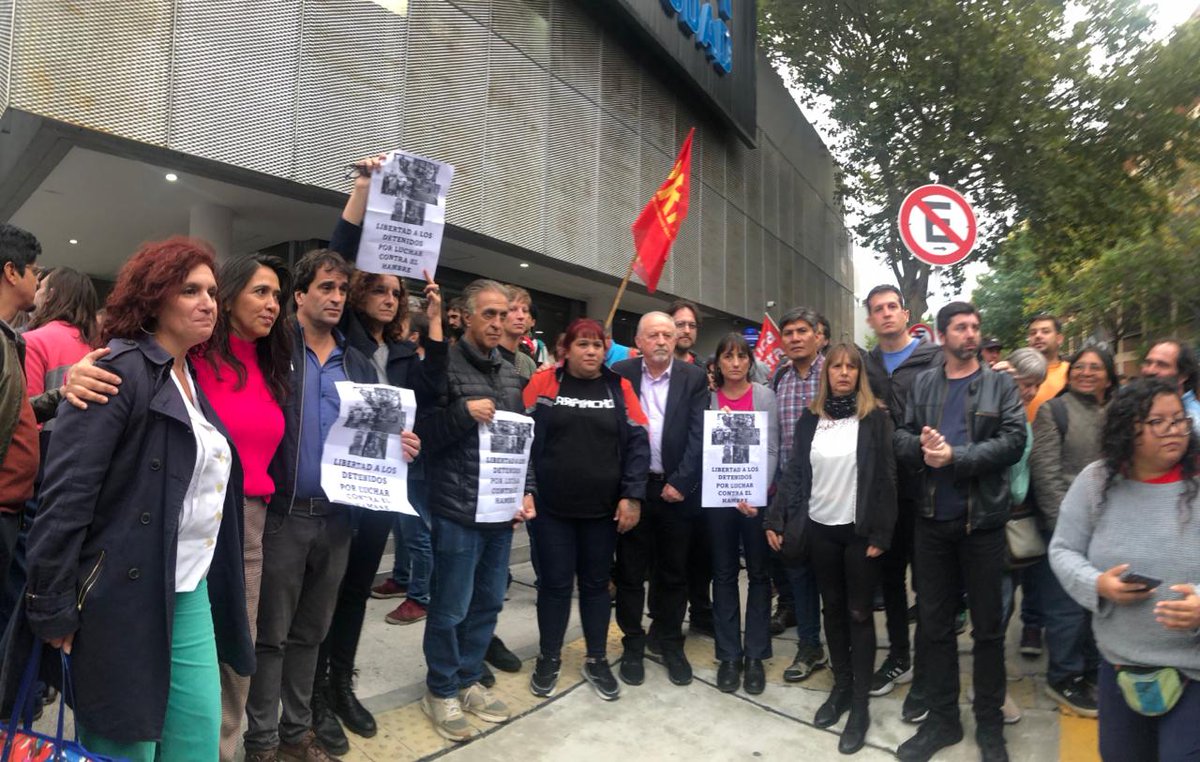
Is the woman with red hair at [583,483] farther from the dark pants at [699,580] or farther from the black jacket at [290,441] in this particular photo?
the black jacket at [290,441]

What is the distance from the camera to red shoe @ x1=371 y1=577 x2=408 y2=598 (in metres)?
5.50

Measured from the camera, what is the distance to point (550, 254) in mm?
10883

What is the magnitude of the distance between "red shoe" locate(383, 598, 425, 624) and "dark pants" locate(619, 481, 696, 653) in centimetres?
147

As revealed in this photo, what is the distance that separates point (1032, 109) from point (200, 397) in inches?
727

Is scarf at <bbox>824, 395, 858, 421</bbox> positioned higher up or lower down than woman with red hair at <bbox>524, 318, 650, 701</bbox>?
higher up

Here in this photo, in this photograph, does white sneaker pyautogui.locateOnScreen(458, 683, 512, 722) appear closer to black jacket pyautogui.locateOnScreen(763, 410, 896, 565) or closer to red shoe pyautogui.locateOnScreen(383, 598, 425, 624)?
red shoe pyautogui.locateOnScreen(383, 598, 425, 624)

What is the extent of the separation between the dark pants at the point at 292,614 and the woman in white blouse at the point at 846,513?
2303 millimetres

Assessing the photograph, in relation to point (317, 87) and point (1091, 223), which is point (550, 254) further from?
point (1091, 223)

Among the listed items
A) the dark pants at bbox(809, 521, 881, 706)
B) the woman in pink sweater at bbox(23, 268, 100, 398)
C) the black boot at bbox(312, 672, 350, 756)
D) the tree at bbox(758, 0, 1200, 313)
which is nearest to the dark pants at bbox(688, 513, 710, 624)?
Answer: the dark pants at bbox(809, 521, 881, 706)

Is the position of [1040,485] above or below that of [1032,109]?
below

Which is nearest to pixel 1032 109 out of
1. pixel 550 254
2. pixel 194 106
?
pixel 550 254

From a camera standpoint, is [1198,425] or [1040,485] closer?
[1198,425]

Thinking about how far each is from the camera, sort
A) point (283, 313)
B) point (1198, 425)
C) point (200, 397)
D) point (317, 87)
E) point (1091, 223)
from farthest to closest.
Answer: point (1091, 223) < point (317, 87) < point (1198, 425) < point (283, 313) < point (200, 397)

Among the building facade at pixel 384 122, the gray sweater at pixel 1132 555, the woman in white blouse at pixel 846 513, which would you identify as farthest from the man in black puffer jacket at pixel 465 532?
the building facade at pixel 384 122
